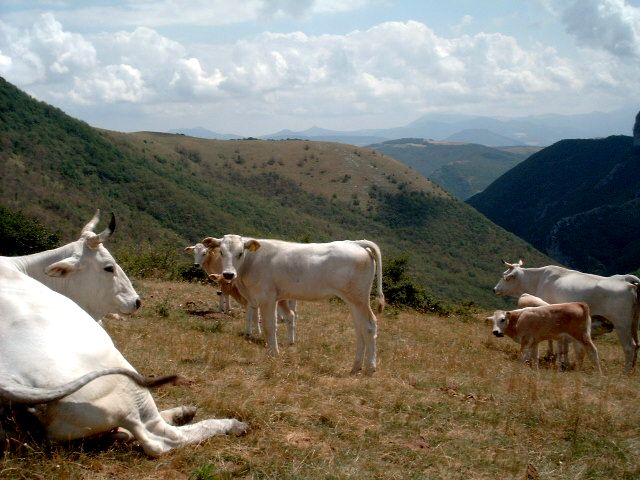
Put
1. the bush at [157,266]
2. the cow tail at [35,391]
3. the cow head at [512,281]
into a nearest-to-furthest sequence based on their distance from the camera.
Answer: the cow tail at [35,391] → the cow head at [512,281] → the bush at [157,266]

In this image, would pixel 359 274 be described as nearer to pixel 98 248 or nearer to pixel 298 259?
pixel 298 259

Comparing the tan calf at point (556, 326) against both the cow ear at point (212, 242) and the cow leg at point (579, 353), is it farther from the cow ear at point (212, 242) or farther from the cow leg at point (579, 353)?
the cow ear at point (212, 242)

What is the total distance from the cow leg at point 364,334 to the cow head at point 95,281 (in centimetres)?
345

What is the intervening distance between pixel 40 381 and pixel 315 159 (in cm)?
12419

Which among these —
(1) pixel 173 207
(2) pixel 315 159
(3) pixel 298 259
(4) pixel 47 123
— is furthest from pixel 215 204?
(3) pixel 298 259

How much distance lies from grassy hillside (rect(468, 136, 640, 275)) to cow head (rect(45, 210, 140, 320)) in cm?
9245

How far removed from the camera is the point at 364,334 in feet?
30.0

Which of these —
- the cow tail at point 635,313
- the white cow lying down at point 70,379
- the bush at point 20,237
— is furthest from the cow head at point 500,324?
the bush at point 20,237

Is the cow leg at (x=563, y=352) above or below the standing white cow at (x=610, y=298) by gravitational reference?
below

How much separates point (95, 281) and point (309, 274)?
3375mm

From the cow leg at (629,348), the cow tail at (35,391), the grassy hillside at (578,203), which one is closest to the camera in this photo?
the cow tail at (35,391)

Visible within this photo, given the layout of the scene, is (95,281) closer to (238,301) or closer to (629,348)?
(238,301)

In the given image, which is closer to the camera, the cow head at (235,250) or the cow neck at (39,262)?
the cow neck at (39,262)

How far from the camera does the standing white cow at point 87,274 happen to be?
6688 mm
